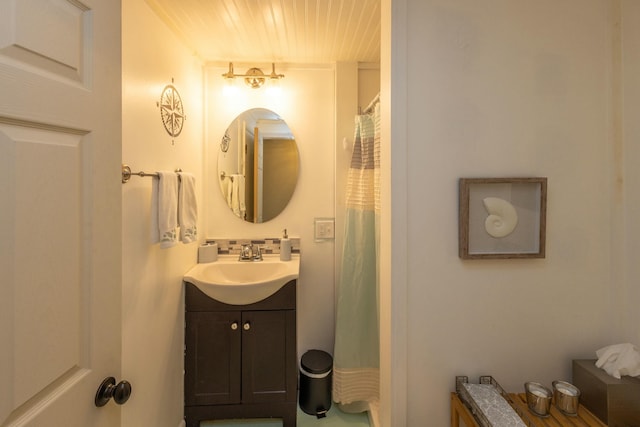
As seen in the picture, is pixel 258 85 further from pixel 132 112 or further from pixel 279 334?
pixel 279 334

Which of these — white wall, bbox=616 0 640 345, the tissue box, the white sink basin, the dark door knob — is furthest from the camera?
the white sink basin

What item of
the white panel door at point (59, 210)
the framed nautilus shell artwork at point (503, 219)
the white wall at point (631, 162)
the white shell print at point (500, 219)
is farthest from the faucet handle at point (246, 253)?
the white wall at point (631, 162)

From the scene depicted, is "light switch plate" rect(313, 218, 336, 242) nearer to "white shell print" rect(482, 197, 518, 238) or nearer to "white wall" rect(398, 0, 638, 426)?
"white wall" rect(398, 0, 638, 426)

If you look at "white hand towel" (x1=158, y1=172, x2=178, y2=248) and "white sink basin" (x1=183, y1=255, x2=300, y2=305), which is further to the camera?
"white sink basin" (x1=183, y1=255, x2=300, y2=305)

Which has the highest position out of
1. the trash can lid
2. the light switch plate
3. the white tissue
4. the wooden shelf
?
the light switch plate

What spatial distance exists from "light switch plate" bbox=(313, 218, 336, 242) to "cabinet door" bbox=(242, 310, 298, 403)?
601mm

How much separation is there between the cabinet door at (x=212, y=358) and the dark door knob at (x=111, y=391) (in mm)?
894

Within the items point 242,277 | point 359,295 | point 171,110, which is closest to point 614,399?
point 359,295

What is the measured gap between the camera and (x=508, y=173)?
107cm

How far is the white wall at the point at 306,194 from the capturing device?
2020 millimetres

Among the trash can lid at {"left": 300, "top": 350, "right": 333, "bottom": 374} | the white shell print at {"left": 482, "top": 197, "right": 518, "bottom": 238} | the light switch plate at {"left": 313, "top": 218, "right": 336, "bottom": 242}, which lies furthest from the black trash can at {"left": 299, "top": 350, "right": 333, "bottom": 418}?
the white shell print at {"left": 482, "top": 197, "right": 518, "bottom": 238}

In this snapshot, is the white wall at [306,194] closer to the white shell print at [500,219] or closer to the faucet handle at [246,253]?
the faucet handle at [246,253]

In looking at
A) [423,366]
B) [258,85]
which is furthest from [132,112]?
[423,366]

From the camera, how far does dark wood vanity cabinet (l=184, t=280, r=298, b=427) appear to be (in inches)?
63.9
